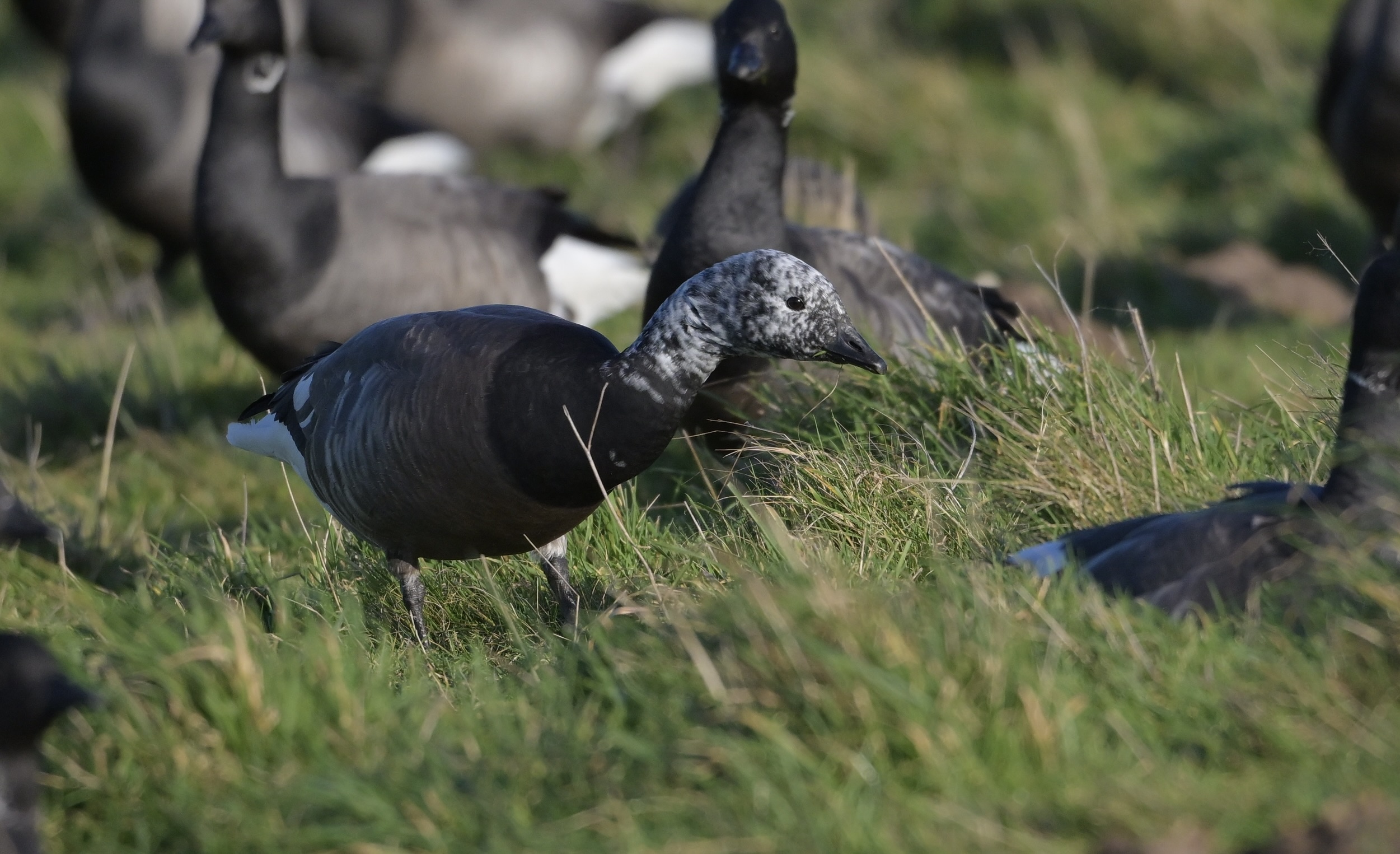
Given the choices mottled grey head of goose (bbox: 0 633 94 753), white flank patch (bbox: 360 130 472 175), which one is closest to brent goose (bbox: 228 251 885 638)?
mottled grey head of goose (bbox: 0 633 94 753)

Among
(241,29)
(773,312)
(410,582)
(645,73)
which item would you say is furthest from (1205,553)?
(645,73)

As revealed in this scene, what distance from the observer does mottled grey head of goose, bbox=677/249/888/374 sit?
3.72 m

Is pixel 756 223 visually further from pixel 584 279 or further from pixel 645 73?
pixel 645 73

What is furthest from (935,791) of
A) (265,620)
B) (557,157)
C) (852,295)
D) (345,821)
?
(557,157)

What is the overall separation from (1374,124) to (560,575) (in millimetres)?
5373

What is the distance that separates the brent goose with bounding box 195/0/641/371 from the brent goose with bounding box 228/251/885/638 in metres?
2.07

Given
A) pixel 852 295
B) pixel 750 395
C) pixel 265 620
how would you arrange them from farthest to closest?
pixel 852 295 → pixel 750 395 → pixel 265 620

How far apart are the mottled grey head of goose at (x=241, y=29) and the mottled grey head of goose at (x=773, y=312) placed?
3900 mm

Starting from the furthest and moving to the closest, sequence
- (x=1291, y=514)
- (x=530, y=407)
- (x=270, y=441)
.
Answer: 1. (x=270, y=441)
2. (x=530, y=407)
3. (x=1291, y=514)

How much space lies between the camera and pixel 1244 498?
3.48m

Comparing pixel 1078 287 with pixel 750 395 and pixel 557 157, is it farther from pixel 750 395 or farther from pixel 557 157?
pixel 557 157

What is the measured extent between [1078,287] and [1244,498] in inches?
205

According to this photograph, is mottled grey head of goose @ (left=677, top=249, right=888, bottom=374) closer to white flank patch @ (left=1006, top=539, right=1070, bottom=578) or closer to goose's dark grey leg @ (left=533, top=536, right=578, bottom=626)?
white flank patch @ (left=1006, top=539, right=1070, bottom=578)

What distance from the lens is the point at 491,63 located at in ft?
40.3
